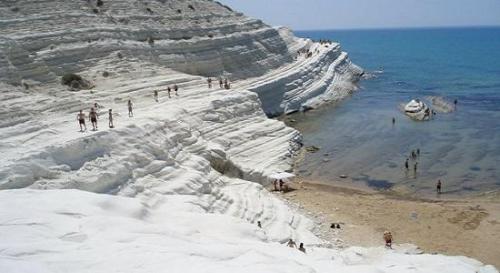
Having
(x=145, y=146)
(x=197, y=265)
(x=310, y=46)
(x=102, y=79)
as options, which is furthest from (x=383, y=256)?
(x=310, y=46)

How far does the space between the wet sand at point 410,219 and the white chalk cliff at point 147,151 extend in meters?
2.14

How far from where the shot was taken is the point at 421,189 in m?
29.8

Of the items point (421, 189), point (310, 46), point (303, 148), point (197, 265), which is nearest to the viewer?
point (197, 265)

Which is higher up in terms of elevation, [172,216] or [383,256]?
[172,216]

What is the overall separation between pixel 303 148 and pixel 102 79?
→ 14.8 metres

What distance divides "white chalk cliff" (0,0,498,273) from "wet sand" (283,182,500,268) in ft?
7.01

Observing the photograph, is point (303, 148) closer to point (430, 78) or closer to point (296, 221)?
point (296, 221)

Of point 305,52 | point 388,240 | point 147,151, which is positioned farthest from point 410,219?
point 305,52

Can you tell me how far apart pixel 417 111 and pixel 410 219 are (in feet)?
81.3

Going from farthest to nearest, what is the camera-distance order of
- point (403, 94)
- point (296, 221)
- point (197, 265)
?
point (403, 94) → point (296, 221) → point (197, 265)

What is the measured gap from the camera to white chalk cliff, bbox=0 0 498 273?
12969mm

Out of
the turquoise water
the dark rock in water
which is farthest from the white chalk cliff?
the turquoise water

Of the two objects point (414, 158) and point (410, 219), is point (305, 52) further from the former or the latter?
point (410, 219)

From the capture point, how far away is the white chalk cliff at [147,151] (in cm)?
1297
